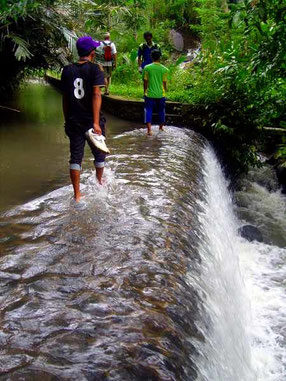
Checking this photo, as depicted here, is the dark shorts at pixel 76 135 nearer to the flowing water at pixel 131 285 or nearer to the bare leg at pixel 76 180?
the bare leg at pixel 76 180

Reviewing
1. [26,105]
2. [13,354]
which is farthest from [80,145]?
[26,105]

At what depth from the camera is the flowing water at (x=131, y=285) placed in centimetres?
225

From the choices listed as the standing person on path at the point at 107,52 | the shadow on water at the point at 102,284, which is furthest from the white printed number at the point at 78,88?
the standing person on path at the point at 107,52

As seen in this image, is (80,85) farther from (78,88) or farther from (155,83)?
Result: (155,83)

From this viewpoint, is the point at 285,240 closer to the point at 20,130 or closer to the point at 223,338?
the point at 223,338

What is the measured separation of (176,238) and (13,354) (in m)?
1.93

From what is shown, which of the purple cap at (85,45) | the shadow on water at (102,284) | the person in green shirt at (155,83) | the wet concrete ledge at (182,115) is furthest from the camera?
the wet concrete ledge at (182,115)

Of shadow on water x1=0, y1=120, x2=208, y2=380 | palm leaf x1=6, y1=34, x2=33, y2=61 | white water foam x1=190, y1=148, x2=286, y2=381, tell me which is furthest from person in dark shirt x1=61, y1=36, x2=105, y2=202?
palm leaf x1=6, y1=34, x2=33, y2=61

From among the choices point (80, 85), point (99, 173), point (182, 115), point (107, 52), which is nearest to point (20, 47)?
point (107, 52)

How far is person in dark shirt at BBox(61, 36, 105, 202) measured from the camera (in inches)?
163

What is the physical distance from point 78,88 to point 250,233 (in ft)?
15.1

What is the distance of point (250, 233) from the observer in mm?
7434

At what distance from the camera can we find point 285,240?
752 cm

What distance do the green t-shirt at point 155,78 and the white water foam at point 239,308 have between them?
7.33ft
